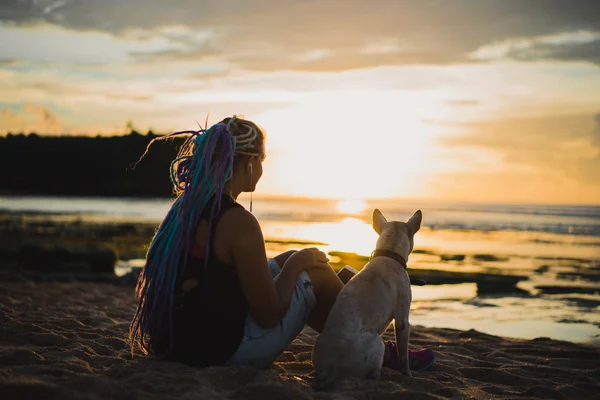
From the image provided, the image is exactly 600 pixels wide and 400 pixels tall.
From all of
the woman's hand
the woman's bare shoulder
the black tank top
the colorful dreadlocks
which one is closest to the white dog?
the woman's hand

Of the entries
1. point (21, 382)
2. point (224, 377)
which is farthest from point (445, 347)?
point (21, 382)

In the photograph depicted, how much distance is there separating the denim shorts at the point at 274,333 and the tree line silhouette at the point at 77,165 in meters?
33.2

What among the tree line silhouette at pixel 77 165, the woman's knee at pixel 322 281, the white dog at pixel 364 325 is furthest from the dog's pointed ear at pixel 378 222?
the tree line silhouette at pixel 77 165

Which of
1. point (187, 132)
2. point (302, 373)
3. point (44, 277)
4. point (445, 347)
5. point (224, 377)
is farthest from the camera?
point (44, 277)

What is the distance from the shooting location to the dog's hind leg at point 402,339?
3934 millimetres

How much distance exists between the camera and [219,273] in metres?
3.42

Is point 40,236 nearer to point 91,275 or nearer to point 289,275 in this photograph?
point 91,275

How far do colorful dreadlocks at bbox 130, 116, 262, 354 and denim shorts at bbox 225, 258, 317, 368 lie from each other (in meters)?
0.51

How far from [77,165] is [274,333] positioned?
43.0 metres

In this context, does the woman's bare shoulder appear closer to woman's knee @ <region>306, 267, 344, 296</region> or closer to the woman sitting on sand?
the woman sitting on sand

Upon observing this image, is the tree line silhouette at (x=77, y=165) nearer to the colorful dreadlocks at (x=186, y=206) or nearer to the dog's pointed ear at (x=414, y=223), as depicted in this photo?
the dog's pointed ear at (x=414, y=223)

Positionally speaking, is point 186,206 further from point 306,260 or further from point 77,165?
point 77,165

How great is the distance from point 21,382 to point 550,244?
79.9ft

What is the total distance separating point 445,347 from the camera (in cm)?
566
